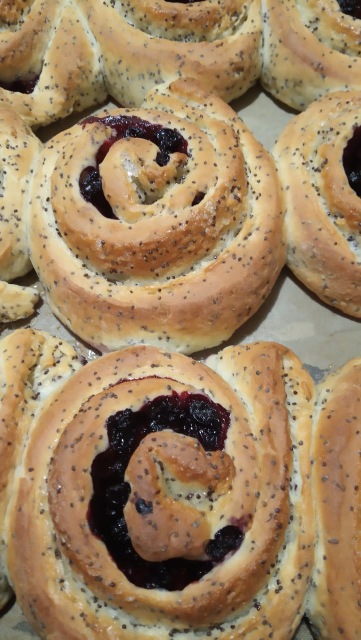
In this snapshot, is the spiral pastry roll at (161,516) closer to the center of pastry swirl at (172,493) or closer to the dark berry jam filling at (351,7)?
the center of pastry swirl at (172,493)

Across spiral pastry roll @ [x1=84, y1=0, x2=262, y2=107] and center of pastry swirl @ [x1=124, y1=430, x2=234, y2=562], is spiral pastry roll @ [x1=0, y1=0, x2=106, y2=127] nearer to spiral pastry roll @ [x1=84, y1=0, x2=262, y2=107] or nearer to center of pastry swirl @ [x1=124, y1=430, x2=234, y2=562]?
spiral pastry roll @ [x1=84, y1=0, x2=262, y2=107]

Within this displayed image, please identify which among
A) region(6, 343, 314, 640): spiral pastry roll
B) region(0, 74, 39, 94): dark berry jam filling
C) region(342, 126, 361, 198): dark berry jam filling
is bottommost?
region(6, 343, 314, 640): spiral pastry roll

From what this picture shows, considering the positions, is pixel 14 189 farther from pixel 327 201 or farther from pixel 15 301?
pixel 327 201

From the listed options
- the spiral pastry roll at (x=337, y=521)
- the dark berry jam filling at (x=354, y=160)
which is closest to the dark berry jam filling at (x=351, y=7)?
the dark berry jam filling at (x=354, y=160)

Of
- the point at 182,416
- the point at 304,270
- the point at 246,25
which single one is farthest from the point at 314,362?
the point at 246,25

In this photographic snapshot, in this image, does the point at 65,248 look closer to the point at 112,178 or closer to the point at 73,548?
the point at 112,178

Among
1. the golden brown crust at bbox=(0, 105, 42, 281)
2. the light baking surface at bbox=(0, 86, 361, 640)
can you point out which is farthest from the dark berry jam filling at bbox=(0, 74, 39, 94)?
the light baking surface at bbox=(0, 86, 361, 640)

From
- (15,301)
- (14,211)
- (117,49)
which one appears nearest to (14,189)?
(14,211)
